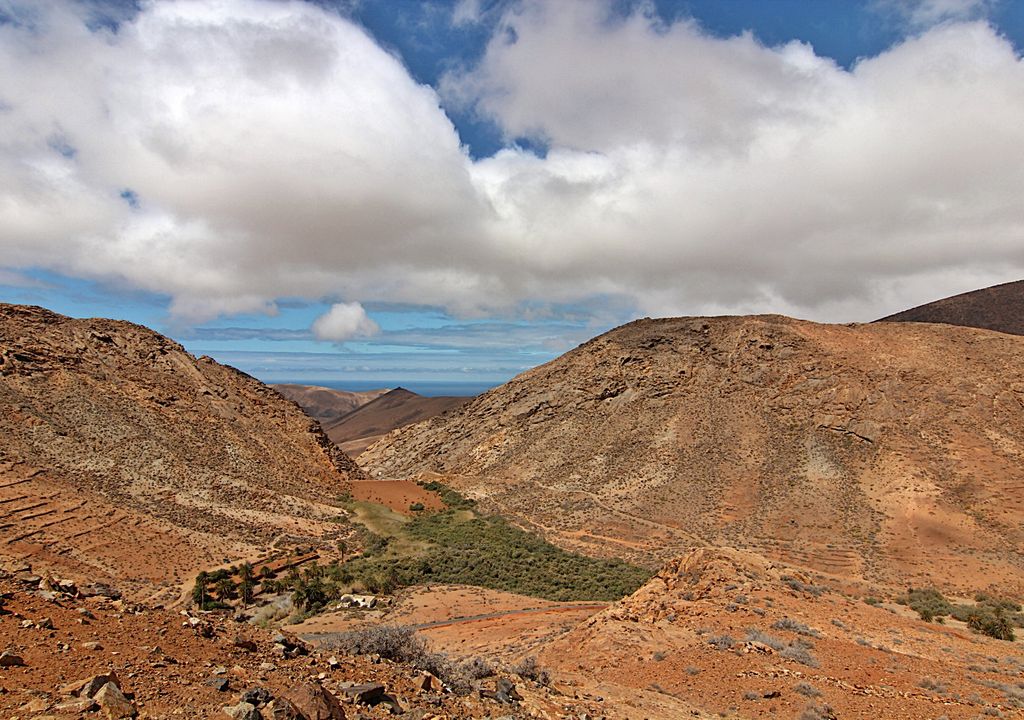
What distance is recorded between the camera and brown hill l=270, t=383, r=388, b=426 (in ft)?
552

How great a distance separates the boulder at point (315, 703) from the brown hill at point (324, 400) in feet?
535

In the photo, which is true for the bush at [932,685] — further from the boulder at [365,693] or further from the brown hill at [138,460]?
the brown hill at [138,460]

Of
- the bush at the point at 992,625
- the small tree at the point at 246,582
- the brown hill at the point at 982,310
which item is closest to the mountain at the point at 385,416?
the brown hill at the point at 982,310

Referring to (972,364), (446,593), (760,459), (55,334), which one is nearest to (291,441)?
(55,334)

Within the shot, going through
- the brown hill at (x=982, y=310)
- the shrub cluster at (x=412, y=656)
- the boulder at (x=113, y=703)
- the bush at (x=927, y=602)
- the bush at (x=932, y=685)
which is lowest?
the bush at (x=927, y=602)

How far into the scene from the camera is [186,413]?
35969mm

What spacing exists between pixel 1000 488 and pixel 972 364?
1287 centimetres

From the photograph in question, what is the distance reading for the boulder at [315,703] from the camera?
6.23 metres

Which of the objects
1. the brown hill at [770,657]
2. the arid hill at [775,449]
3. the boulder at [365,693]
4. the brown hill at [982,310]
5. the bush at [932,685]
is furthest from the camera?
the brown hill at [982,310]

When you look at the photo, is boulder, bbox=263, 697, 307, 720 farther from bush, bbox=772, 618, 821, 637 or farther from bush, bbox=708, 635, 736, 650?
bush, bbox=772, 618, 821, 637

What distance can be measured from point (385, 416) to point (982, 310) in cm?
11379

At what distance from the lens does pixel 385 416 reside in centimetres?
13512

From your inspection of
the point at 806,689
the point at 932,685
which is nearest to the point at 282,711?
the point at 806,689

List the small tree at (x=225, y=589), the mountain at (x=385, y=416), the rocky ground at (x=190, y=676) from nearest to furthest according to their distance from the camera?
the rocky ground at (x=190, y=676) → the small tree at (x=225, y=589) → the mountain at (x=385, y=416)
